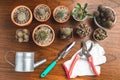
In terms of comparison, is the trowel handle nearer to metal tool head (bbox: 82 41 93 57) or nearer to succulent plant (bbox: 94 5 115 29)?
metal tool head (bbox: 82 41 93 57)

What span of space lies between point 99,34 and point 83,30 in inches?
2.7

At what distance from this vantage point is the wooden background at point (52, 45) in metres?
1.12

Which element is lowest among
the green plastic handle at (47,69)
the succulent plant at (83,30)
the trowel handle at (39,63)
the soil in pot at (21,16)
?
the green plastic handle at (47,69)

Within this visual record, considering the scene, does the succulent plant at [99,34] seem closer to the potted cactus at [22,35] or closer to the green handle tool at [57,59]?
the green handle tool at [57,59]

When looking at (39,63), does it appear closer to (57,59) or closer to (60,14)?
(57,59)

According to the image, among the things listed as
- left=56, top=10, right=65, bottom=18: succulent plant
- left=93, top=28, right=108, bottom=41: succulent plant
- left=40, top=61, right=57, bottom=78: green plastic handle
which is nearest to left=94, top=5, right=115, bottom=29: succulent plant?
left=93, top=28, right=108, bottom=41: succulent plant

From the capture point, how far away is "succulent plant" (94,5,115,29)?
1.09 metres

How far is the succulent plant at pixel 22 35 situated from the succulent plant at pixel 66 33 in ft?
0.44

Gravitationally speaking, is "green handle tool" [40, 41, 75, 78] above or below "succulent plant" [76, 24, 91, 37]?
below

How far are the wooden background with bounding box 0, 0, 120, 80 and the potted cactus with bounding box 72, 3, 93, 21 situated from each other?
3 centimetres

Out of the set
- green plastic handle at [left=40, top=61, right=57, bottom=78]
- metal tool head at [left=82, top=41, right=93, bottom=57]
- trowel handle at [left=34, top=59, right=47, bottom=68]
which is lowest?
green plastic handle at [left=40, top=61, right=57, bottom=78]

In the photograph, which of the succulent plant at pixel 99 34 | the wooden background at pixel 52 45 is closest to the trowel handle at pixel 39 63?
the wooden background at pixel 52 45

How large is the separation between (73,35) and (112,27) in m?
0.16

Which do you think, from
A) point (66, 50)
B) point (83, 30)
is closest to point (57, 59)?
point (66, 50)
